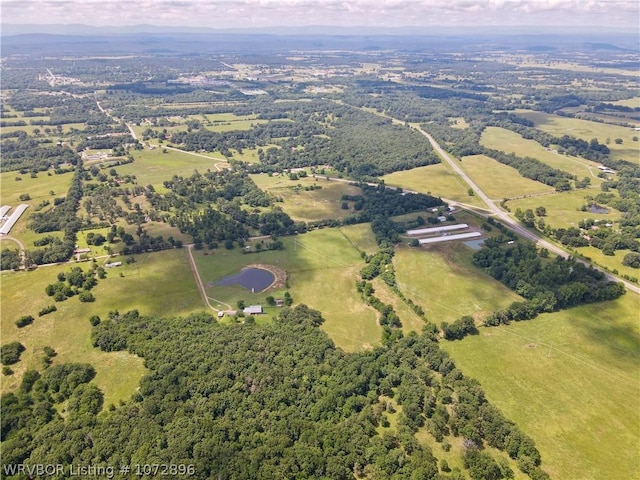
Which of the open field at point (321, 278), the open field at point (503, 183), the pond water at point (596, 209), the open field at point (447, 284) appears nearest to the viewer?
the open field at point (321, 278)

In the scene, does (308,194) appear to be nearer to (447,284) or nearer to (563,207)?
(447,284)

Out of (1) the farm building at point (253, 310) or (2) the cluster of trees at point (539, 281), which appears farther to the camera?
(2) the cluster of trees at point (539, 281)

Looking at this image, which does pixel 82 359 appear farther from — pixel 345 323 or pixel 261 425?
pixel 345 323

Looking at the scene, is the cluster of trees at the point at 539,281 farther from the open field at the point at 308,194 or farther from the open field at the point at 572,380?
the open field at the point at 308,194

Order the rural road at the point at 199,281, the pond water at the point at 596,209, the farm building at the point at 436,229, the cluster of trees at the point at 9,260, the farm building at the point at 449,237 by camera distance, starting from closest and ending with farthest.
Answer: the rural road at the point at 199,281 → the cluster of trees at the point at 9,260 → the farm building at the point at 449,237 → the farm building at the point at 436,229 → the pond water at the point at 596,209

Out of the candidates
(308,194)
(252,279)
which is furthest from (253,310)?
(308,194)

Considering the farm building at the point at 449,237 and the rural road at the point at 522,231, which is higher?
the farm building at the point at 449,237

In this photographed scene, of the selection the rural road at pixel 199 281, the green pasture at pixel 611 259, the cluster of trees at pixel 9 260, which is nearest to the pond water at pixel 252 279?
the rural road at pixel 199 281

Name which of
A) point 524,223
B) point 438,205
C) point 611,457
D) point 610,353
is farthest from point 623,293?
point 438,205

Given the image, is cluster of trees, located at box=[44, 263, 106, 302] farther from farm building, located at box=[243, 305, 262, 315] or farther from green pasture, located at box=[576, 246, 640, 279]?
green pasture, located at box=[576, 246, 640, 279]
